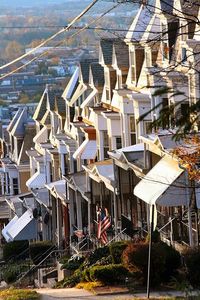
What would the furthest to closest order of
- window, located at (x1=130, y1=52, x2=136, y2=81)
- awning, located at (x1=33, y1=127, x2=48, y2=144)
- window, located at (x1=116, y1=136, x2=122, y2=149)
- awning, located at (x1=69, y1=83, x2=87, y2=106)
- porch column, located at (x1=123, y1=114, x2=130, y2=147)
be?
awning, located at (x1=33, y1=127, x2=48, y2=144) → awning, located at (x1=69, y1=83, x2=87, y2=106) → window, located at (x1=116, y1=136, x2=122, y2=149) → porch column, located at (x1=123, y1=114, x2=130, y2=147) → window, located at (x1=130, y1=52, x2=136, y2=81)

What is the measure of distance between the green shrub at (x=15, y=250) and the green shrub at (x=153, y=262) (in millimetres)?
25904

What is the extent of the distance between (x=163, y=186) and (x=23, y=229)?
2904cm

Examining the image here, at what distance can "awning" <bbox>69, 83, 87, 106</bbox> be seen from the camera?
51.3 m

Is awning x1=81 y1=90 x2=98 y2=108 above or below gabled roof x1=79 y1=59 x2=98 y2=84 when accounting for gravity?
below

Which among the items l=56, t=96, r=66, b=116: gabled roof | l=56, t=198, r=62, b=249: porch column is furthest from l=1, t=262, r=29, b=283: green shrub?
l=56, t=96, r=66, b=116: gabled roof

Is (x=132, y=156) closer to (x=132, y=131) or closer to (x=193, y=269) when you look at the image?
(x=132, y=131)

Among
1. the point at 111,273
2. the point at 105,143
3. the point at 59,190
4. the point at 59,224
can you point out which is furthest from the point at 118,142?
the point at 111,273

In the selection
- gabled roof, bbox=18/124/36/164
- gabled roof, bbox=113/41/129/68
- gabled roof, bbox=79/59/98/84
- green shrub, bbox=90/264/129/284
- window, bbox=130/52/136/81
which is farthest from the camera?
gabled roof, bbox=18/124/36/164

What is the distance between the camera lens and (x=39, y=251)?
47156 millimetres

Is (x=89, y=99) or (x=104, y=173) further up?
(x=89, y=99)

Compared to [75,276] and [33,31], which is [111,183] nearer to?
[75,276]

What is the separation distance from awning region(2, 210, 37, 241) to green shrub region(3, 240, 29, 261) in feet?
1.51

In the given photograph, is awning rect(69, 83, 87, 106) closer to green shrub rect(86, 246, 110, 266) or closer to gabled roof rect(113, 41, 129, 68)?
gabled roof rect(113, 41, 129, 68)

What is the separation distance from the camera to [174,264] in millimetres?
25125
